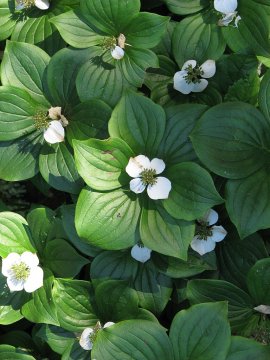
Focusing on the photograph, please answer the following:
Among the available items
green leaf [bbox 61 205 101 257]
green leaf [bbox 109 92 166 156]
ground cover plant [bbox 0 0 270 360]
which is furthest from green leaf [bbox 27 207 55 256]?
green leaf [bbox 109 92 166 156]

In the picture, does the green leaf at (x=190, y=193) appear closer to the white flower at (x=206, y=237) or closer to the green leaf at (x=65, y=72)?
the white flower at (x=206, y=237)

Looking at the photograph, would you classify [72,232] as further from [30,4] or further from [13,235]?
[30,4]

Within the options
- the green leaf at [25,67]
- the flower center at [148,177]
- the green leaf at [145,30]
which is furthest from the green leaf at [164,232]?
the green leaf at [25,67]

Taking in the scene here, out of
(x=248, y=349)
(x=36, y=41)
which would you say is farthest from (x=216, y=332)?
(x=36, y=41)

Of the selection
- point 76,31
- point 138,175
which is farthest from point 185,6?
point 138,175

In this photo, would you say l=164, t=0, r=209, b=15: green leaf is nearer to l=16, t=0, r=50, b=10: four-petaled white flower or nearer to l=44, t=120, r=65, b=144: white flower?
l=16, t=0, r=50, b=10: four-petaled white flower
